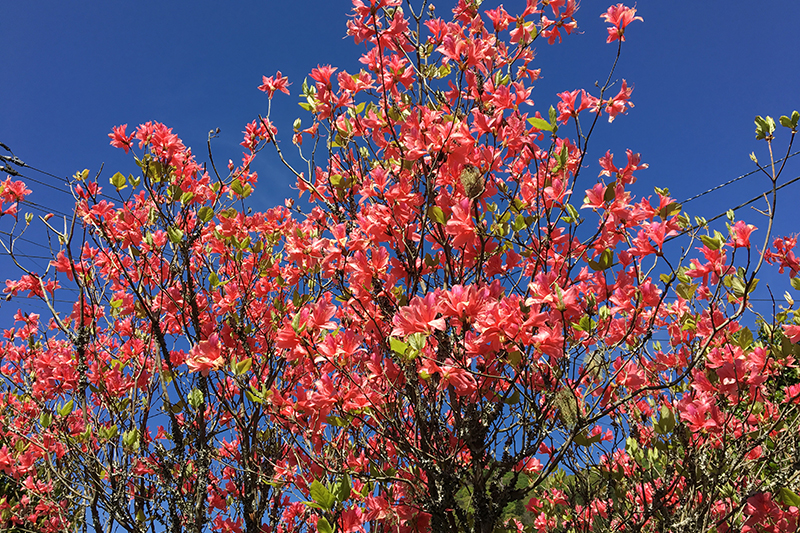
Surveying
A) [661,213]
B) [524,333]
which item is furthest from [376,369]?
[661,213]

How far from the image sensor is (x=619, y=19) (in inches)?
82.8

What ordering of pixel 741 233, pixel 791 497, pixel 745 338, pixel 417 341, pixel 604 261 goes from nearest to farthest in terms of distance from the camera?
1. pixel 417 341
2. pixel 791 497
3. pixel 604 261
4. pixel 741 233
5. pixel 745 338

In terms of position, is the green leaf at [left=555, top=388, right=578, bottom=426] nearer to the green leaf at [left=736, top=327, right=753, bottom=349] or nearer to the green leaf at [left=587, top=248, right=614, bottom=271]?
the green leaf at [left=587, top=248, right=614, bottom=271]

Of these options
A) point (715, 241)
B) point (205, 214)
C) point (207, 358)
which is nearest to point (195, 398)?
point (207, 358)

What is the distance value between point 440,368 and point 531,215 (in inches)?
33.8

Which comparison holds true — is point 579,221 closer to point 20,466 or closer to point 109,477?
point 109,477

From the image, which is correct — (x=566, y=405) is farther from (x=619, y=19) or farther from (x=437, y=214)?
(x=619, y=19)

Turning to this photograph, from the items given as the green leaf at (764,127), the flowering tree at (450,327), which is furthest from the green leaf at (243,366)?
the green leaf at (764,127)

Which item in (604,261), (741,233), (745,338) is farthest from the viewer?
(745,338)

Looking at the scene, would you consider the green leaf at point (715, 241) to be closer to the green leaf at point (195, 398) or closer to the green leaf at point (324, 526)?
the green leaf at point (324, 526)

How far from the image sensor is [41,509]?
434 centimetres

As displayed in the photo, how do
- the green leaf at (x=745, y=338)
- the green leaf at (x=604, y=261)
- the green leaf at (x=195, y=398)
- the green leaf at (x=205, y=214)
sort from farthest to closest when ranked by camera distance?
1. the green leaf at (x=205, y=214)
2. the green leaf at (x=195, y=398)
3. the green leaf at (x=745, y=338)
4. the green leaf at (x=604, y=261)

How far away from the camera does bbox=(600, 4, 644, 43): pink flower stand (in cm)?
210

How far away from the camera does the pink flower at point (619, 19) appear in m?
2.10
